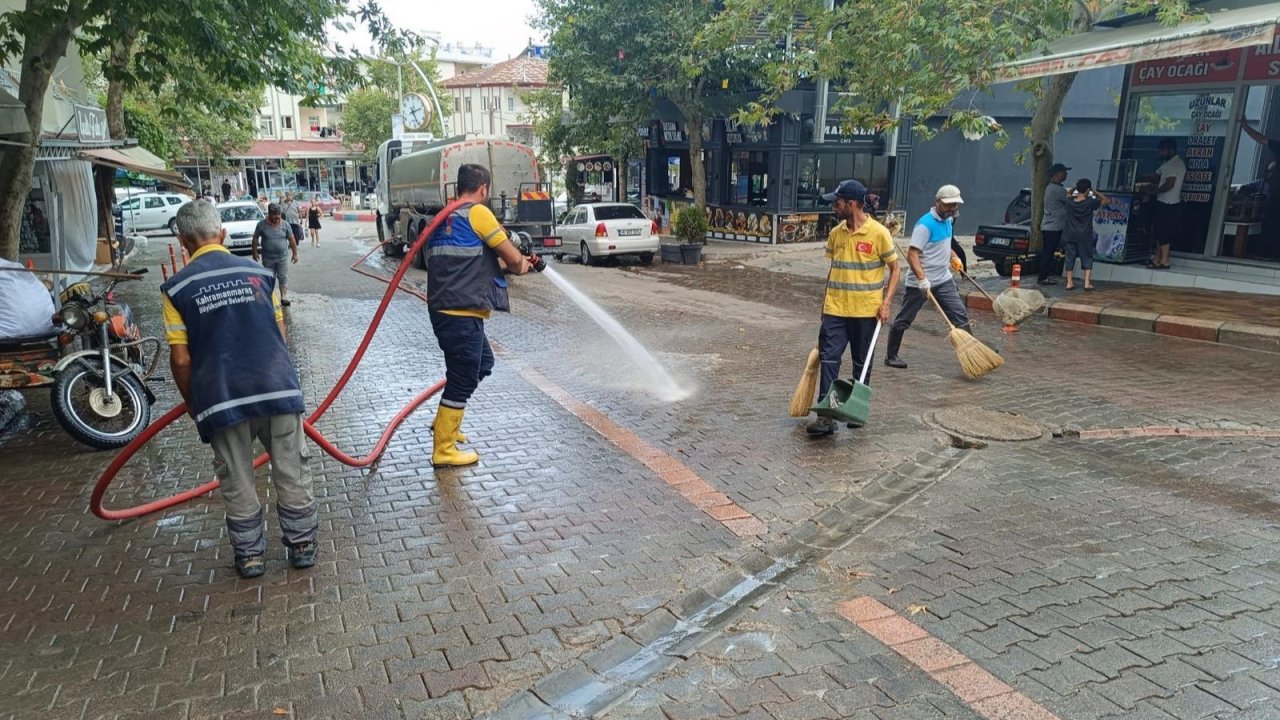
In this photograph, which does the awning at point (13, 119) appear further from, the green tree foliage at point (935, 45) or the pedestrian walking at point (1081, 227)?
the pedestrian walking at point (1081, 227)

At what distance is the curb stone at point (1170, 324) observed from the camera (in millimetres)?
9094

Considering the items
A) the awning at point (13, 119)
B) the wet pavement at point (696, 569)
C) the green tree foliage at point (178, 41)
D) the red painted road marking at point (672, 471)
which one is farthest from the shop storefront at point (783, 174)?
the wet pavement at point (696, 569)

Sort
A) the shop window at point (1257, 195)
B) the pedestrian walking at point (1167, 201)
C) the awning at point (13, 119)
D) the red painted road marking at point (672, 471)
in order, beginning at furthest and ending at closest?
the pedestrian walking at point (1167, 201)
the shop window at point (1257, 195)
the awning at point (13, 119)
the red painted road marking at point (672, 471)

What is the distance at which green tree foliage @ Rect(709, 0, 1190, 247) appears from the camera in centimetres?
1139

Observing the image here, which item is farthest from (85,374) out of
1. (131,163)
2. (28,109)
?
(131,163)

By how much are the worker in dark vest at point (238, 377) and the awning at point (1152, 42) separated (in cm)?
956

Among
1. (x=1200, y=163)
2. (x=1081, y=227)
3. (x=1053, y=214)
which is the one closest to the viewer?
(x=1081, y=227)

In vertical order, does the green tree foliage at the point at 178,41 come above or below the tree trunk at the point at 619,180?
above

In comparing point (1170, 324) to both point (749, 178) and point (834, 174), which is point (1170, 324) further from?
point (749, 178)

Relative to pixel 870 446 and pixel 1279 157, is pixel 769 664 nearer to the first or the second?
pixel 870 446

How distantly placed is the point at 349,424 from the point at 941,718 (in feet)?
16.8

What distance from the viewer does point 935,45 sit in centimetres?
1180

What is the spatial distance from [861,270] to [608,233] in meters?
13.0

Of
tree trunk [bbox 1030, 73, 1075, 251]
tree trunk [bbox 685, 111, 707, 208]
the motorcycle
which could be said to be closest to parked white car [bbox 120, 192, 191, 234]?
tree trunk [bbox 685, 111, 707, 208]
